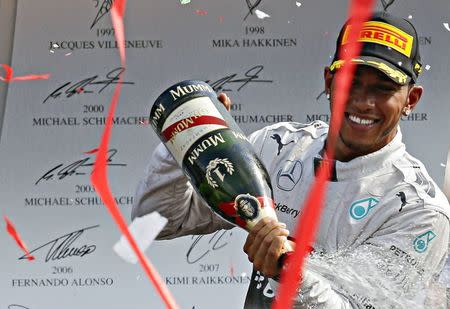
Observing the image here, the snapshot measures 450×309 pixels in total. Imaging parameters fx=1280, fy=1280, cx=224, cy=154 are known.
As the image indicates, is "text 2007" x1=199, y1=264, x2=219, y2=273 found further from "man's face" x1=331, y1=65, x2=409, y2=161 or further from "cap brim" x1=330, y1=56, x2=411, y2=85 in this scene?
"cap brim" x1=330, y1=56, x2=411, y2=85

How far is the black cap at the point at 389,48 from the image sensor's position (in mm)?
3242

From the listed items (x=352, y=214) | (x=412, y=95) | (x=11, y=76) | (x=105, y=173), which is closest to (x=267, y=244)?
(x=352, y=214)

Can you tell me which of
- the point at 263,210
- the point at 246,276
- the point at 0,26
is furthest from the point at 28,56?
the point at 263,210

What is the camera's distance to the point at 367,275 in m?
3.14

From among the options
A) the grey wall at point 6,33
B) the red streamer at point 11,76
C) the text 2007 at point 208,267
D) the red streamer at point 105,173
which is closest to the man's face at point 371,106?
the red streamer at point 105,173

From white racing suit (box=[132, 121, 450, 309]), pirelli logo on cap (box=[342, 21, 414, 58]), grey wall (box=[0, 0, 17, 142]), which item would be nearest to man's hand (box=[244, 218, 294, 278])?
white racing suit (box=[132, 121, 450, 309])

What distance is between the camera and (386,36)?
3291mm

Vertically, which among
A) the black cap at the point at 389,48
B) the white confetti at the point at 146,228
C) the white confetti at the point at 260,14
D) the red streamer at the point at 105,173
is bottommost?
the red streamer at the point at 105,173

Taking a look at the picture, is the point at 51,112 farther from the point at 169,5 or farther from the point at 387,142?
the point at 387,142

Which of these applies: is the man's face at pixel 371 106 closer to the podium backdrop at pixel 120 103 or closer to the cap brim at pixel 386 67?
the cap brim at pixel 386 67

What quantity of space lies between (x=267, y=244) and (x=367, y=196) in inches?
22.7

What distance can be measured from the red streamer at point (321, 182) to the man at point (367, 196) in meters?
Result: 0.02

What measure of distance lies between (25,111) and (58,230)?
18.8 inches

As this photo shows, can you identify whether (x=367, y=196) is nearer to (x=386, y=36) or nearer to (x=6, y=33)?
(x=386, y=36)
